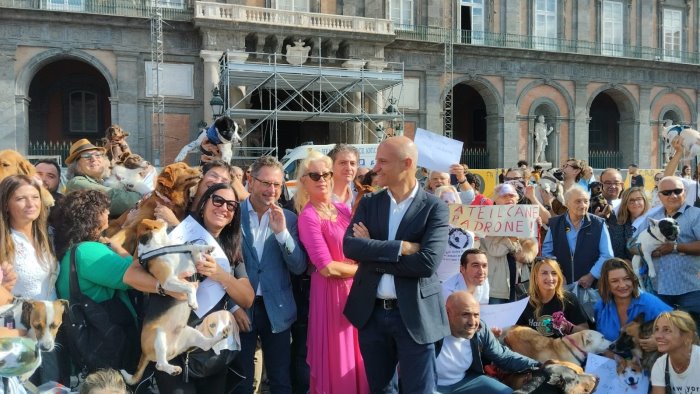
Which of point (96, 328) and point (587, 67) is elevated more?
point (587, 67)

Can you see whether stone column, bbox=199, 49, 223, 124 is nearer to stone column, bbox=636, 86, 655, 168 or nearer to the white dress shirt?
the white dress shirt

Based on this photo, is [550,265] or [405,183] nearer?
[405,183]

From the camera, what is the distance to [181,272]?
346 centimetres

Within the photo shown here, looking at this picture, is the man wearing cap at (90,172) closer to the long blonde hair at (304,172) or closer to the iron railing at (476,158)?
the long blonde hair at (304,172)

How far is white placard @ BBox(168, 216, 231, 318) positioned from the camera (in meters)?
3.74

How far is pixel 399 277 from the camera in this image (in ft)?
12.4

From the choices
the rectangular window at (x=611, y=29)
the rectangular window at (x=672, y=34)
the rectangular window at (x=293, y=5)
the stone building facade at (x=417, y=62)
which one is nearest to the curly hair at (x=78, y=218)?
the stone building facade at (x=417, y=62)

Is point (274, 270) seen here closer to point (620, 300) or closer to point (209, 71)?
point (620, 300)

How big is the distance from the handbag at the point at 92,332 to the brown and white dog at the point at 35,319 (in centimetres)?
17

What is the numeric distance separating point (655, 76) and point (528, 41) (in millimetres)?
7838

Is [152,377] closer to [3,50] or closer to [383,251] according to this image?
[383,251]

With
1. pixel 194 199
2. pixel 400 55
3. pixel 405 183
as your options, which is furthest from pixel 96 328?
pixel 400 55

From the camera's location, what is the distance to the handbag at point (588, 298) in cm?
533

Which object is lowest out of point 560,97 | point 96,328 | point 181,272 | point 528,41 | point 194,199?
point 96,328
